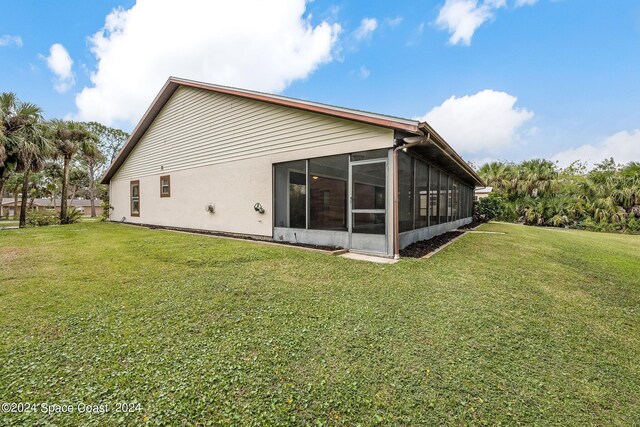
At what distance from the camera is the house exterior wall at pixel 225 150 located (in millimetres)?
7152

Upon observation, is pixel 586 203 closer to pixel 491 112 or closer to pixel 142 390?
pixel 491 112

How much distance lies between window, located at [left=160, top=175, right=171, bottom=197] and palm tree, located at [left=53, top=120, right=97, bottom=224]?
17.5 feet

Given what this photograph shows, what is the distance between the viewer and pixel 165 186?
12.2m

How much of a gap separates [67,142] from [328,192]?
14693 mm

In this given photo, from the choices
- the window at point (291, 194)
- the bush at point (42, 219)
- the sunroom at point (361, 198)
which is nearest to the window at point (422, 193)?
the sunroom at point (361, 198)

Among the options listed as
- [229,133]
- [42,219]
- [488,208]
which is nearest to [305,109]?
[229,133]

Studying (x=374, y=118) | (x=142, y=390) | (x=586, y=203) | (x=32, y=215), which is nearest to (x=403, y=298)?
→ (x=142, y=390)

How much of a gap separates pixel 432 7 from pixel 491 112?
1164cm

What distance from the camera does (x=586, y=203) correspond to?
Answer: 55.2ft

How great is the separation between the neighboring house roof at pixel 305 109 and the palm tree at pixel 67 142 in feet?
8.55

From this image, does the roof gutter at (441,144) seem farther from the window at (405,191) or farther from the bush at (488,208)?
the bush at (488,208)

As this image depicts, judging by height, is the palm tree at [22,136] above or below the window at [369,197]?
above

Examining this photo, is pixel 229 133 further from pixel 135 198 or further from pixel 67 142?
pixel 67 142

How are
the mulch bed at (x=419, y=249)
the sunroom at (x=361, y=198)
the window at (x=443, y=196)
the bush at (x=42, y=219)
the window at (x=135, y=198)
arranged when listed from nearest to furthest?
1. the sunroom at (x=361, y=198)
2. the mulch bed at (x=419, y=249)
3. the window at (x=443, y=196)
4. the bush at (x=42, y=219)
5. the window at (x=135, y=198)
